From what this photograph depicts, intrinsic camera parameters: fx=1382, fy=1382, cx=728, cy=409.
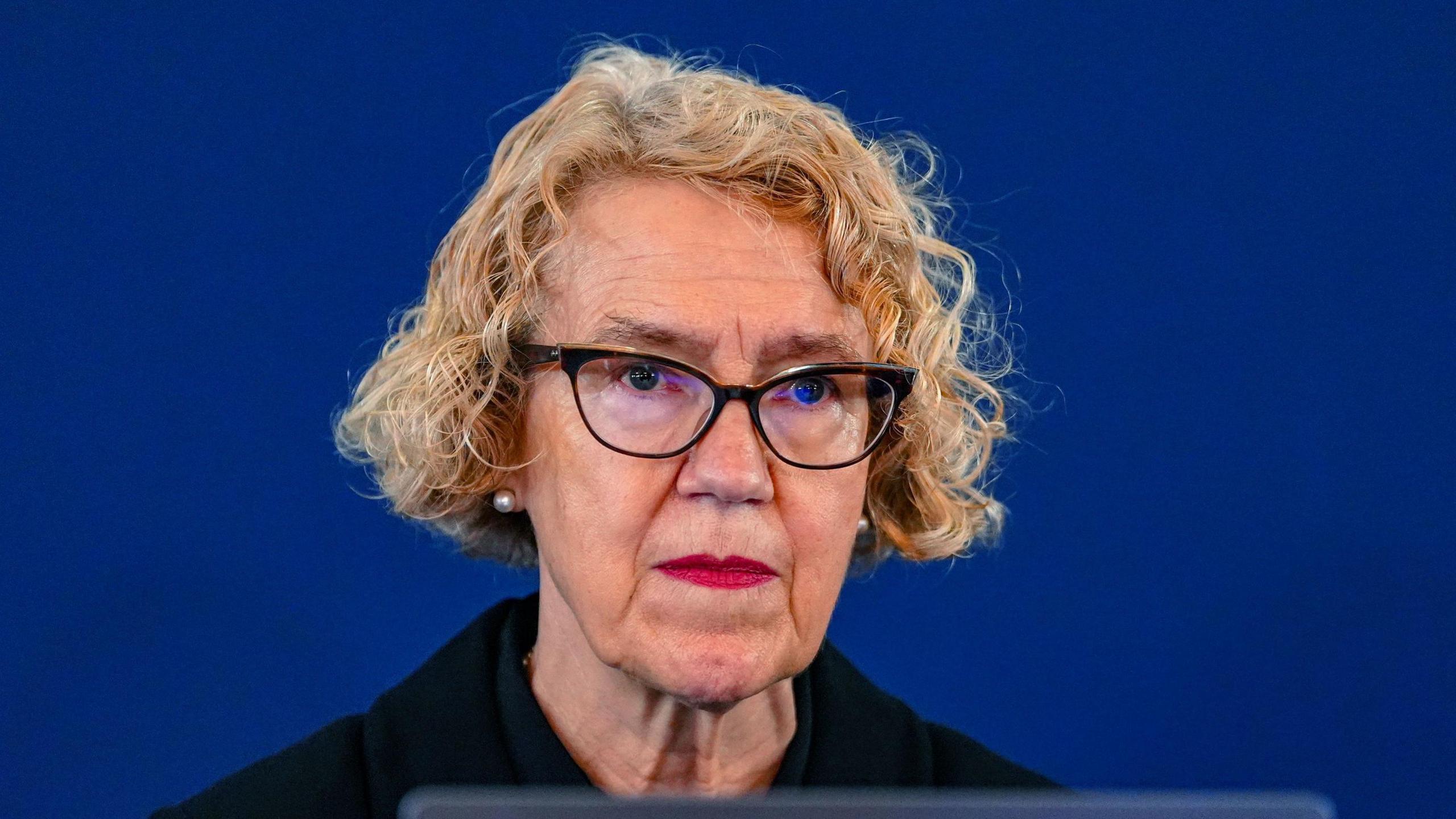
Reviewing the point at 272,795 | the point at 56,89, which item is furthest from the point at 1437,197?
the point at 56,89

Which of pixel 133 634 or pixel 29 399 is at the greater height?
pixel 29 399

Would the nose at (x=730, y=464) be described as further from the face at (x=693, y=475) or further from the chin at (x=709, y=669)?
the chin at (x=709, y=669)

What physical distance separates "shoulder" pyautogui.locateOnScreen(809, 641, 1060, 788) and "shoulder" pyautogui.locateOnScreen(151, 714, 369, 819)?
1.63ft

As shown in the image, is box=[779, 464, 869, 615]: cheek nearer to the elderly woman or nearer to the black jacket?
the elderly woman

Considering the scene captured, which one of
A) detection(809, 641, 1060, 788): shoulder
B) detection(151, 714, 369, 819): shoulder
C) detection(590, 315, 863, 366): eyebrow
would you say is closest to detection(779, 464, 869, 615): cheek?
detection(590, 315, 863, 366): eyebrow

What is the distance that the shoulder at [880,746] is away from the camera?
1544 millimetres

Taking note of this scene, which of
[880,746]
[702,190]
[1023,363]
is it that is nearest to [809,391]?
[702,190]

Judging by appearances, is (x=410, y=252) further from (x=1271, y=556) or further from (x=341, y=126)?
(x=1271, y=556)

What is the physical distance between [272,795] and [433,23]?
110 centimetres

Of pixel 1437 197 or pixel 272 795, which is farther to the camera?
pixel 1437 197

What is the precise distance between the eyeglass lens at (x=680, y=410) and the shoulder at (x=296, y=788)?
47 cm

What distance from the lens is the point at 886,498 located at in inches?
64.8

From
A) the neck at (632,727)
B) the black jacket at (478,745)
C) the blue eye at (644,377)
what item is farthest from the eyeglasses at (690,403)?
the black jacket at (478,745)

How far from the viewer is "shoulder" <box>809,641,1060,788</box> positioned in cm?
154
